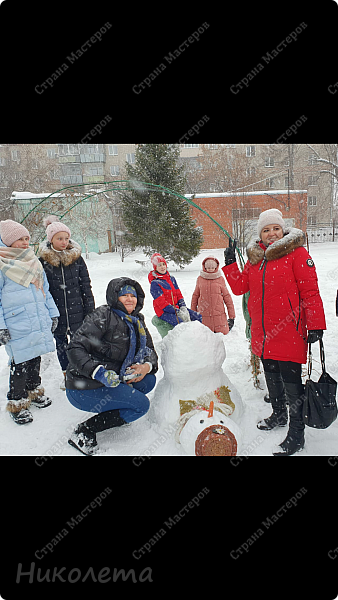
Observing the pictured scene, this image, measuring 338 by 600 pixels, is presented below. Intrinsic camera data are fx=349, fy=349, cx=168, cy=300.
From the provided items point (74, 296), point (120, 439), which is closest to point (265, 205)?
point (74, 296)

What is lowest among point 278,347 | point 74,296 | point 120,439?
point 120,439

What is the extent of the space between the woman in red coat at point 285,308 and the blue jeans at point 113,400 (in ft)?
3.40

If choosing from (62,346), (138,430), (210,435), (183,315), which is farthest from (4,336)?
(210,435)

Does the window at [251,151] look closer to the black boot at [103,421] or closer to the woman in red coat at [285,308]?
the woman in red coat at [285,308]

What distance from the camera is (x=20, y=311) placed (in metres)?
3.19

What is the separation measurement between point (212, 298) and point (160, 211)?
21.0 ft

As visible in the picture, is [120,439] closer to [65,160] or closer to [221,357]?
[221,357]

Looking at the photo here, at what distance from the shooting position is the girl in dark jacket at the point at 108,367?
2598 mm

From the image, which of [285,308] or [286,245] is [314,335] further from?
[286,245]

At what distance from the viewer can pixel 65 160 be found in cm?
2497

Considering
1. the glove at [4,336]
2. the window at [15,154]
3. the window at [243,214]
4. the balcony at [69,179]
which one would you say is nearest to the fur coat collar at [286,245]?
the glove at [4,336]

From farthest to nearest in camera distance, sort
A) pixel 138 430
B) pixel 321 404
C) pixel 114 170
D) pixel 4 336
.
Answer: pixel 114 170 → pixel 4 336 → pixel 138 430 → pixel 321 404

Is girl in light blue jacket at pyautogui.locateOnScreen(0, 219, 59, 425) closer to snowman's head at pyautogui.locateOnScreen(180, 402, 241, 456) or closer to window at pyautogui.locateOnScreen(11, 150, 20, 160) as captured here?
snowman's head at pyautogui.locateOnScreen(180, 402, 241, 456)

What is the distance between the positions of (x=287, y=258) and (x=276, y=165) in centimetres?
2331
